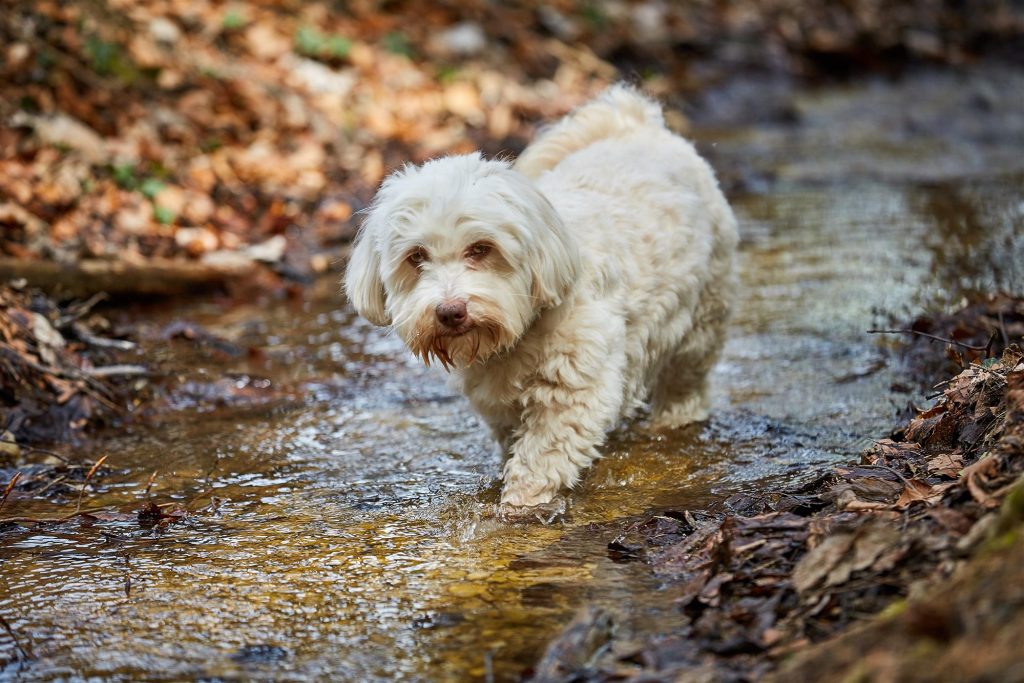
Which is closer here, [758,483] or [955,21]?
[758,483]

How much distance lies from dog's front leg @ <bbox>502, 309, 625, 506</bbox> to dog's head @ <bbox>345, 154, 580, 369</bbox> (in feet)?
0.68

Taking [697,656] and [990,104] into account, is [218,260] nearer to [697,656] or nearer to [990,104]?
[697,656]

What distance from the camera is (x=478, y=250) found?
4.42 metres

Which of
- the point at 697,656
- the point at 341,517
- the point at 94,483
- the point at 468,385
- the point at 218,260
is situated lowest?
the point at 218,260

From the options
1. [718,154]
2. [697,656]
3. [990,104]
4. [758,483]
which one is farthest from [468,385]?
[990,104]

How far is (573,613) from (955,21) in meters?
17.2

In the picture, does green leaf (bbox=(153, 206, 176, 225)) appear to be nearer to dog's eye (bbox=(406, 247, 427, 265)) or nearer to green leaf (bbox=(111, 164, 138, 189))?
green leaf (bbox=(111, 164, 138, 189))

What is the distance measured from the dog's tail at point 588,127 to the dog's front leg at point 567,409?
1765mm

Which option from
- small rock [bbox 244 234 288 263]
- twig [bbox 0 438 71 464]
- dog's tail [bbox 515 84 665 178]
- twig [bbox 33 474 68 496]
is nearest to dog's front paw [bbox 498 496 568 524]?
twig [bbox 33 474 68 496]

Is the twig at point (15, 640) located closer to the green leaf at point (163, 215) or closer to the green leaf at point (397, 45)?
the green leaf at point (163, 215)

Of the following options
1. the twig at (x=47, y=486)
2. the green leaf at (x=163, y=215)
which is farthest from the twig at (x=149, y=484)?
the green leaf at (x=163, y=215)

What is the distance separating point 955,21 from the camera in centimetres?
1802

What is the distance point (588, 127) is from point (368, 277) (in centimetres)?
197

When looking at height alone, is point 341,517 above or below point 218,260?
above
